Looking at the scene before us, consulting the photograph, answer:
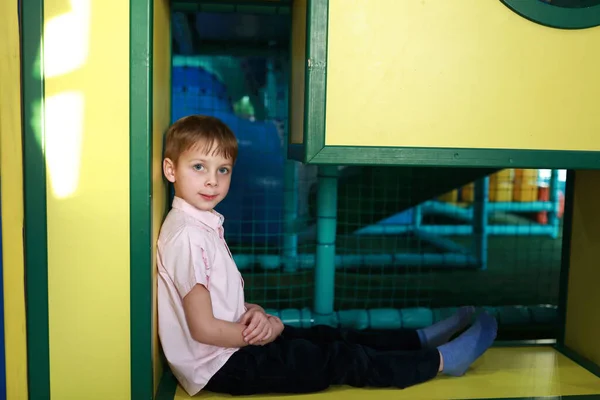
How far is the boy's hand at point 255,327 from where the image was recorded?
1.57 metres

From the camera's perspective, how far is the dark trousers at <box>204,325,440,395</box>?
5.16ft

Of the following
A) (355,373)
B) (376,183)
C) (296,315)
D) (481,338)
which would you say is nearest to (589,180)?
(481,338)

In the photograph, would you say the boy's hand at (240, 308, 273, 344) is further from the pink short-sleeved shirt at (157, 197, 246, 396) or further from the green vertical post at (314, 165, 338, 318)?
the green vertical post at (314, 165, 338, 318)

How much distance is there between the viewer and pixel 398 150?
1.48 m

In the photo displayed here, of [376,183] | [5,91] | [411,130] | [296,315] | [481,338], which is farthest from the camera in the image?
[376,183]

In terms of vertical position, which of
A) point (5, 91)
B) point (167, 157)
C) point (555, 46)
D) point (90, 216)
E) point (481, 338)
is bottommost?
point (481, 338)

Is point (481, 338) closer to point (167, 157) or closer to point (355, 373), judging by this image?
point (355, 373)

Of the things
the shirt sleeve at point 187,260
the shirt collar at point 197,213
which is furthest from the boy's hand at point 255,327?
the shirt collar at point 197,213

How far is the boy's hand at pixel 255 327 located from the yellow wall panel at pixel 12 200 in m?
0.54

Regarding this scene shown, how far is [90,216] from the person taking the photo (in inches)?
56.4

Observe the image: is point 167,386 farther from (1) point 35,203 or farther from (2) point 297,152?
(2) point 297,152

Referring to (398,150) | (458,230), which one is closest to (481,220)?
(458,230)

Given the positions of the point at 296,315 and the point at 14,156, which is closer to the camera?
the point at 14,156

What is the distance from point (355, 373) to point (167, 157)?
78 cm
